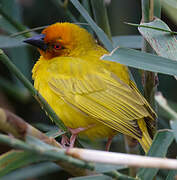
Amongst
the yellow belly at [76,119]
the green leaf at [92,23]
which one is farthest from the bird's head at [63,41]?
the green leaf at [92,23]

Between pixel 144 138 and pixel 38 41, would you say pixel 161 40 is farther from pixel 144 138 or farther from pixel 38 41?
pixel 38 41

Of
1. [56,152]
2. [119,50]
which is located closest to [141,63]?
[119,50]

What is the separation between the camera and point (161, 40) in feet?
7.66

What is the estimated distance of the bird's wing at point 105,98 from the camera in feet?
8.25

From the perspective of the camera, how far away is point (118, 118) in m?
2.52

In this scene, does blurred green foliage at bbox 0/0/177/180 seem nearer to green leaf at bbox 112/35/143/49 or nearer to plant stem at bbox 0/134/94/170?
green leaf at bbox 112/35/143/49

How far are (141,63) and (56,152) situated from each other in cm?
80

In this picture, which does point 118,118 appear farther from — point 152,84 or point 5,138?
point 5,138

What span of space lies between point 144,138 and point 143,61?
597 millimetres

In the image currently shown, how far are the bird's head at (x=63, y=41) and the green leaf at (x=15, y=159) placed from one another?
1590 mm

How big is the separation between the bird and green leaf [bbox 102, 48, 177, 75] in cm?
51

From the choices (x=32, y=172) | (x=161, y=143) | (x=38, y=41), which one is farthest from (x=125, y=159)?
(x=32, y=172)

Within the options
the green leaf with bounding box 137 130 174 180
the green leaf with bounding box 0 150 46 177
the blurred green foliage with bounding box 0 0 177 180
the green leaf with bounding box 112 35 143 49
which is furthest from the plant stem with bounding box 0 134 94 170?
the blurred green foliage with bounding box 0 0 177 180

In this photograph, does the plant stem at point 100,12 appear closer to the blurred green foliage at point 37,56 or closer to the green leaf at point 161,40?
the green leaf at point 161,40
